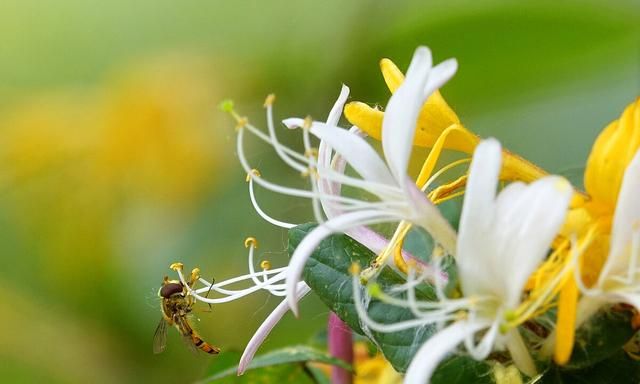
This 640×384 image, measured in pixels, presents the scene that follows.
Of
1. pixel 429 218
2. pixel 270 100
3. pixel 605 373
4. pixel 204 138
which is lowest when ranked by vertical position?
pixel 605 373

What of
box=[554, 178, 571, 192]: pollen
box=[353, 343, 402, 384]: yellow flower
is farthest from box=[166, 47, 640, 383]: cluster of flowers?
box=[353, 343, 402, 384]: yellow flower

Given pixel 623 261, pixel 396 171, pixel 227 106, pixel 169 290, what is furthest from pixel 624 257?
pixel 169 290

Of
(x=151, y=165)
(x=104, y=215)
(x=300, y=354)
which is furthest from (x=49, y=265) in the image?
(x=300, y=354)

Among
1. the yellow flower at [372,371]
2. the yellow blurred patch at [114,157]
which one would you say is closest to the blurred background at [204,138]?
the yellow blurred patch at [114,157]

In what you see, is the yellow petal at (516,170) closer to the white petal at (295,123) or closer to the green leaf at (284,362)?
the white petal at (295,123)

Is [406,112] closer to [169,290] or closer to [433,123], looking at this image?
[433,123]
